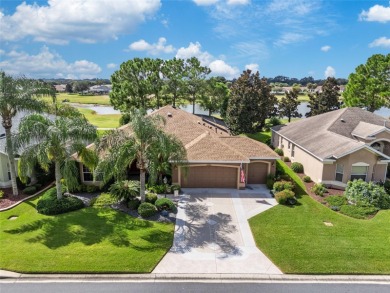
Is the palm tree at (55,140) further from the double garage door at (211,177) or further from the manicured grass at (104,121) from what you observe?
the manicured grass at (104,121)

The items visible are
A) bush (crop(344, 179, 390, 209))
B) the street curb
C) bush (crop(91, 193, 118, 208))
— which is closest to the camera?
the street curb

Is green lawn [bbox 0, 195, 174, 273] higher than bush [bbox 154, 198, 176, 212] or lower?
lower

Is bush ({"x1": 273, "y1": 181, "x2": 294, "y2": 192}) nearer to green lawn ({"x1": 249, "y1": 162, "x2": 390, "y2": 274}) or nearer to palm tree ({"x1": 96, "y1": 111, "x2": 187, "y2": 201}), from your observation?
green lawn ({"x1": 249, "y1": 162, "x2": 390, "y2": 274})

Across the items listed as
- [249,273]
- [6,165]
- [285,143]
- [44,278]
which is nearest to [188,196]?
[249,273]

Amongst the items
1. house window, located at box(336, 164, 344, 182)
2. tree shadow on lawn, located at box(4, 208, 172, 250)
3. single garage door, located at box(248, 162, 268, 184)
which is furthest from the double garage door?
house window, located at box(336, 164, 344, 182)

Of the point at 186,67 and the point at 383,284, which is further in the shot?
the point at 186,67

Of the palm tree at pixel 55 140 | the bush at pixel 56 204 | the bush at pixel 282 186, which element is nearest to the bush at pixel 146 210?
the bush at pixel 56 204

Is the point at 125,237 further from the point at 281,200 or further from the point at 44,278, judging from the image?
the point at 281,200

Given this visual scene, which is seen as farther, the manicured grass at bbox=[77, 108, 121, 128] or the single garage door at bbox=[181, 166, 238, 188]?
the manicured grass at bbox=[77, 108, 121, 128]
